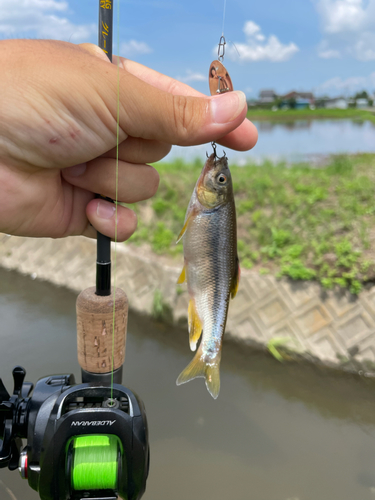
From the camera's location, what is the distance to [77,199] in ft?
5.67

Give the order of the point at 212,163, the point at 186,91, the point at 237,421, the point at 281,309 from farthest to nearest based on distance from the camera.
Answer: the point at 281,309, the point at 237,421, the point at 186,91, the point at 212,163

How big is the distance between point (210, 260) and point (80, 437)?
27.4 inches

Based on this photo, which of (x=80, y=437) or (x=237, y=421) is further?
(x=237, y=421)

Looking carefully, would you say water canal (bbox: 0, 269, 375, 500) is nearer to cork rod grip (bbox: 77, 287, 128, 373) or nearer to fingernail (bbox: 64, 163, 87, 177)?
cork rod grip (bbox: 77, 287, 128, 373)

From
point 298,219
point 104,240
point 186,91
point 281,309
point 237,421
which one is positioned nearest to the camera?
point 104,240

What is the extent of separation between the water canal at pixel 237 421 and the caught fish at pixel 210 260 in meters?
1.85

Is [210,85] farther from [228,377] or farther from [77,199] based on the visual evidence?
[228,377]

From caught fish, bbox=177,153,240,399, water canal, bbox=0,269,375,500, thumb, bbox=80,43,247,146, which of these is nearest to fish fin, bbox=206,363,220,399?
caught fish, bbox=177,153,240,399

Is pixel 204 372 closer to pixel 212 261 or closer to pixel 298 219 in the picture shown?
pixel 212 261

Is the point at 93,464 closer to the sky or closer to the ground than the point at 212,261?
closer to the ground

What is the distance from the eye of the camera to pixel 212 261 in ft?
4.53

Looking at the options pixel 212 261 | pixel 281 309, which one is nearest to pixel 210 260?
pixel 212 261

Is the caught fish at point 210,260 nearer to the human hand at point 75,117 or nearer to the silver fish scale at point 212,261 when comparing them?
the silver fish scale at point 212,261

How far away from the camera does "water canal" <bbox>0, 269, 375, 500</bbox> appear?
2.77 metres
